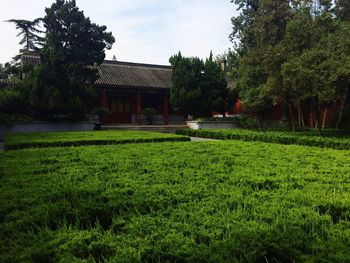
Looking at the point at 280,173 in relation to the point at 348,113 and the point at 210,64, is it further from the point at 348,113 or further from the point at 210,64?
the point at 210,64

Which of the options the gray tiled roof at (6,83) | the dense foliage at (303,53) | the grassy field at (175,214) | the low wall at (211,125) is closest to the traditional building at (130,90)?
the gray tiled roof at (6,83)

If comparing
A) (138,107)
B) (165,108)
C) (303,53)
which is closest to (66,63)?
(138,107)

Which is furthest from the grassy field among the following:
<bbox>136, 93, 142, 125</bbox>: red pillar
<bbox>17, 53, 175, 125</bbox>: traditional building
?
<bbox>136, 93, 142, 125</bbox>: red pillar

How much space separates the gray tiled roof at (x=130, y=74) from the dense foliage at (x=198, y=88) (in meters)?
→ 2.54

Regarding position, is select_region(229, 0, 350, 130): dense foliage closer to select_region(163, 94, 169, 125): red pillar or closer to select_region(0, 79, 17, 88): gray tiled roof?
select_region(163, 94, 169, 125): red pillar

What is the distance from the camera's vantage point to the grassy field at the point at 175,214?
2.13 meters

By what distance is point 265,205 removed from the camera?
2.97 meters

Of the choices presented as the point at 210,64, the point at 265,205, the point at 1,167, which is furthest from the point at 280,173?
the point at 210,64

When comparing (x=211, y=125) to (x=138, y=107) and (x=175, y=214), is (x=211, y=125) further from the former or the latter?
(x=175, y=214)

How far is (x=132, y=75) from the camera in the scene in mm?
23047

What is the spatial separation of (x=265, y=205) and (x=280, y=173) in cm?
177

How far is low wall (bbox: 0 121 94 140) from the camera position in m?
15.2

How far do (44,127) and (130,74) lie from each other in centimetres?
853

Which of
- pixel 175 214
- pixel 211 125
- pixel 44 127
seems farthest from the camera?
pixel 211 125
